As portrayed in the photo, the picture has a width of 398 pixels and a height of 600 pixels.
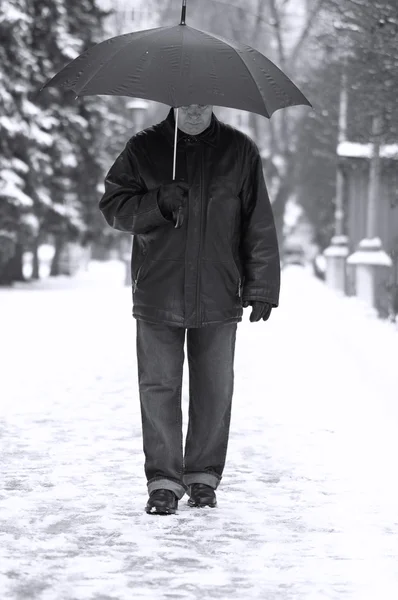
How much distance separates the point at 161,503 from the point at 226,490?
784 millimetres

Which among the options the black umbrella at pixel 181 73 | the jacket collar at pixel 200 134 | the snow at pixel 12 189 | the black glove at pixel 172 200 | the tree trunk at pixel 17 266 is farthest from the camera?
the tree trunk at pixel 17 266

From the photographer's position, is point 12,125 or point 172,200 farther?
point 12,125

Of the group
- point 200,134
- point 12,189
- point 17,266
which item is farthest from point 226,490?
point 17,266

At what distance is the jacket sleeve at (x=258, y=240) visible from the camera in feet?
18.7

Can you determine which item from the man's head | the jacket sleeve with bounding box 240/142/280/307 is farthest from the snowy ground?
the man's head

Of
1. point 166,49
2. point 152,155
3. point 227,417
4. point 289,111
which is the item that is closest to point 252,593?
point 227,417

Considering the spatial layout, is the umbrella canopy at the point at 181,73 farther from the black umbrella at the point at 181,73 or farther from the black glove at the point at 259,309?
the black glove at the point at 259,309

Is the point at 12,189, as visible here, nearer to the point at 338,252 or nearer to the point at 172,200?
the point at 338,252

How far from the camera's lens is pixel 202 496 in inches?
230

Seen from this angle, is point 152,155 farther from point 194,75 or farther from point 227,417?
point 227,417

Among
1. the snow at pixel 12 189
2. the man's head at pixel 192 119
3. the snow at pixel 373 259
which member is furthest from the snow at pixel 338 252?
the man's head at pixel 192 119

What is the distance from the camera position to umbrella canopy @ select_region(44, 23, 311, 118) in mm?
5605

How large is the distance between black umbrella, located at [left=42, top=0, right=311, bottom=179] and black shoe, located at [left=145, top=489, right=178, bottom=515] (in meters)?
1.76

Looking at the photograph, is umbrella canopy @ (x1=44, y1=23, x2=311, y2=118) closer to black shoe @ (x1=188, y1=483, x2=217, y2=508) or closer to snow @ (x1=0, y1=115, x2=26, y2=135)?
black shoe @ (x1=188, y1=483, x2=217, y2=508)
